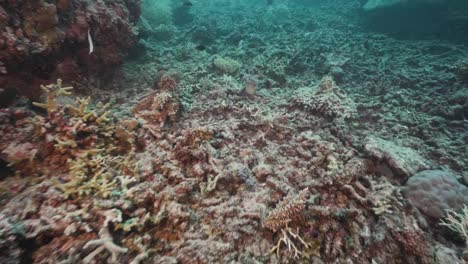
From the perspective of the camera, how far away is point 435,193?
3.36 m

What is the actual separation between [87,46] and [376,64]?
9.16 meters

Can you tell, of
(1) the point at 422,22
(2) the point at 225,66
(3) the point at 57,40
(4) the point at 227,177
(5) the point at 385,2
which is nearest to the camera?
(4) the point at 227,177

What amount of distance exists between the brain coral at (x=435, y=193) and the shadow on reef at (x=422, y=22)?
37.2 feet

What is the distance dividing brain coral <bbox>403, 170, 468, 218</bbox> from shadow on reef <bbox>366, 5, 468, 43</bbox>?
37.2 feet

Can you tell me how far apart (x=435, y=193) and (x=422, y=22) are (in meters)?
13.3

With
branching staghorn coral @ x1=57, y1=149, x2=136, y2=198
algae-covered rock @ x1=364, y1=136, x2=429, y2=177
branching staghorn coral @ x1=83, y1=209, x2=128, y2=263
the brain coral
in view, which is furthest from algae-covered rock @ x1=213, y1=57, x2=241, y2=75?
branching staghorn coral @ x1=83, y1=209, x2=128, y2=263

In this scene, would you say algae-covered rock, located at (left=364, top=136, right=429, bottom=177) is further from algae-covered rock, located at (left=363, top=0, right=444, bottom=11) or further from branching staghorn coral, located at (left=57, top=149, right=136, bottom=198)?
algae-covered rock, located at (left=363, top=0, right=444, bottom=11)

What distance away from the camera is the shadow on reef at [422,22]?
11.5m

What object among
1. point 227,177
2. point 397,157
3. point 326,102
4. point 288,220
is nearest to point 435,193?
point 397,157

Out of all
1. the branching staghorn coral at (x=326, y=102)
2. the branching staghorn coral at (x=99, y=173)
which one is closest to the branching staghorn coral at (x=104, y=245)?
the branching staghorn coral at (x=99, y=173)

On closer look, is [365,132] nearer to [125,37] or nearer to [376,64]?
[376,64]

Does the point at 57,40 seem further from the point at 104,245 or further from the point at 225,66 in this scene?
the point at 225,66

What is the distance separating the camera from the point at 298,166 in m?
3.96

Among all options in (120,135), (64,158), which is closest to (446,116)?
(120,135)
